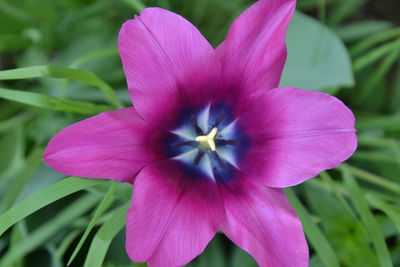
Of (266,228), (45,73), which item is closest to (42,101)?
(45,73)

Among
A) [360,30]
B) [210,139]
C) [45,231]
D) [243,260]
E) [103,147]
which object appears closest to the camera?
[103,147]

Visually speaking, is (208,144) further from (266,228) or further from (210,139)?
Result: (266,228)

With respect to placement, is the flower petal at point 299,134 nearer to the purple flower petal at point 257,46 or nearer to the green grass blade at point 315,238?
the purple flower petal at point 257,46

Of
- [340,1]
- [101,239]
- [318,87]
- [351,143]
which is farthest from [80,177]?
[340,1]

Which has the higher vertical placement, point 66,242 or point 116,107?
point 116,107

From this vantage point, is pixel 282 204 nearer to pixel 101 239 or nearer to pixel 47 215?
pixel 101 239

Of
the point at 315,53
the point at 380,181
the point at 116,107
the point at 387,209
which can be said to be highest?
the point at 116,107

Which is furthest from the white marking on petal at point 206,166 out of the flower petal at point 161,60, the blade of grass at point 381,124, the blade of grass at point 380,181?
the blade of grass at point 381,124

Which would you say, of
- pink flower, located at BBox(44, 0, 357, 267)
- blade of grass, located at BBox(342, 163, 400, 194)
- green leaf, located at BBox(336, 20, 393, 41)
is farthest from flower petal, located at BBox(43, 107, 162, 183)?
green leaf, located at BBox(336, 20, 393, 41)
